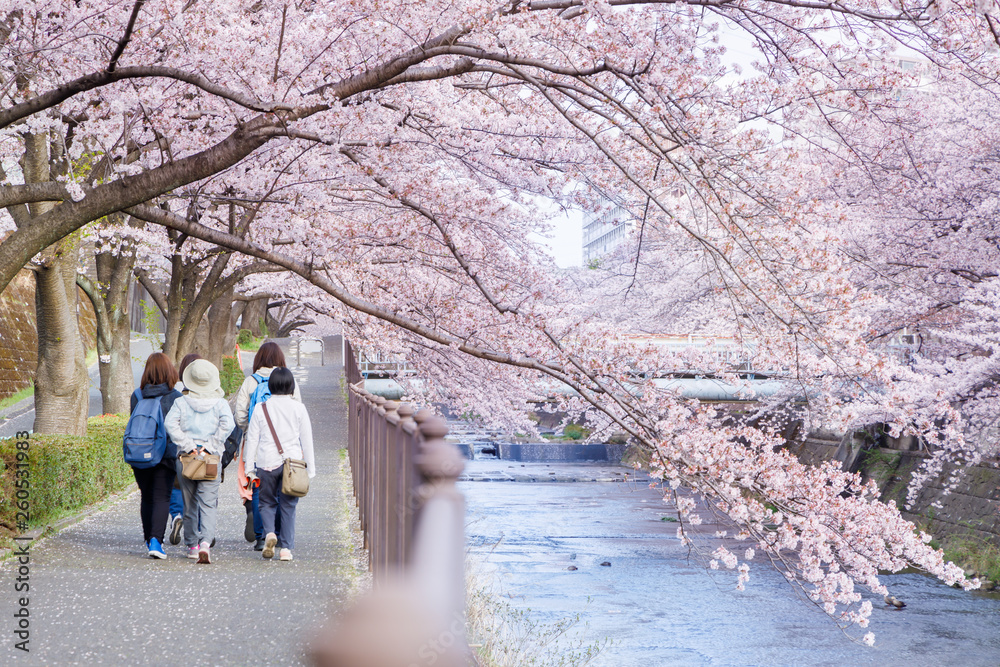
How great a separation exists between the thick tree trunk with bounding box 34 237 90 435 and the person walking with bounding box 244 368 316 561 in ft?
14.1

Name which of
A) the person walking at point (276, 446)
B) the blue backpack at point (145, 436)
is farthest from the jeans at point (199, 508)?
the person walking at point (276, 446)

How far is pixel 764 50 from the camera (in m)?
5.48

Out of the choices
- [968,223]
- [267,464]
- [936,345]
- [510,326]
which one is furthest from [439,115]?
[936,345]

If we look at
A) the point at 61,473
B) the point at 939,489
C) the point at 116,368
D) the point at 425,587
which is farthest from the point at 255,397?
the point at 939,489

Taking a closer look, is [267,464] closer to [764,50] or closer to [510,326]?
[510,326]

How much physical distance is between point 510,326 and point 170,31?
3374 millimetres

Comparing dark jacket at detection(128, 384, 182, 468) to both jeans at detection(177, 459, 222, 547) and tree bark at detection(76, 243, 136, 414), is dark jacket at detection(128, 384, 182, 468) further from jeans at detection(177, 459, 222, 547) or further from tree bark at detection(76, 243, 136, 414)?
tree bark at detection(76, 243, 136, 414)

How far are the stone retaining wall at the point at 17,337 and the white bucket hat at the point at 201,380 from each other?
13.0m

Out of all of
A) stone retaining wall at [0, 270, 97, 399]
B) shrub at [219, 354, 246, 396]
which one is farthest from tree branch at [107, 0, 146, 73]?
shrub at [219, 354, 246, 396]

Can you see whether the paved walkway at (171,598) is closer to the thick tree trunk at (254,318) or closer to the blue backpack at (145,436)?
the blue backpack at (145,436)

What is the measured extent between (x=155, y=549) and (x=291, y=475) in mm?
1278

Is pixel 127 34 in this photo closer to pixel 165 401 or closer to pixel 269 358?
pixel 269 358

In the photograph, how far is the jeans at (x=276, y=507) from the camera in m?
6.84

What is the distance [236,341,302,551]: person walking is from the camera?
693 centimetres
